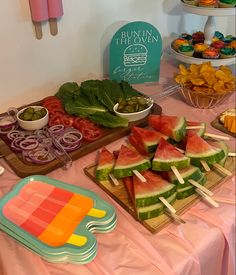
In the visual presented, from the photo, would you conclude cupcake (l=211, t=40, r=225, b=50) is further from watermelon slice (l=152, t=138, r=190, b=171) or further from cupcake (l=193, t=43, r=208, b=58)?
watermelon slice (l=152, t=138, r=190, b=171)

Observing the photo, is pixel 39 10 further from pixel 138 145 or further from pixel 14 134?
pixel 138 145

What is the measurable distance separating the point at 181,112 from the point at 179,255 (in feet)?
1.88

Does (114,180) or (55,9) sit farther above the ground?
(55,9)

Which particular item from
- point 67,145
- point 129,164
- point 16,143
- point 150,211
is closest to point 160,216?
point 150,211

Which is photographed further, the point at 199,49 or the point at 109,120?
the point at 199,49

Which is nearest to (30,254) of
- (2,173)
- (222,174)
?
(2,173)

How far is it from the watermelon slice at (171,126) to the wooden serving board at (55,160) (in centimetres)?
11

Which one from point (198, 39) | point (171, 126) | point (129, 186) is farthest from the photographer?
point (198, 39)

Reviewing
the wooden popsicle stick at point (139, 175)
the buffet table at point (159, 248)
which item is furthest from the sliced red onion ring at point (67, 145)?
the wooden popsicle stick at point (139, 175)

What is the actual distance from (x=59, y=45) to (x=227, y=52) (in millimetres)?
605

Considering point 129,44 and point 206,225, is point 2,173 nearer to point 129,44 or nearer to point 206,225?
point 206,225

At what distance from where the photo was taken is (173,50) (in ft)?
4.16

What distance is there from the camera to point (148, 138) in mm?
847

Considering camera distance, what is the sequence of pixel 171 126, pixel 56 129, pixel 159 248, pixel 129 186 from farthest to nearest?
pixel 56 129, pixel 171 126, pixel 129 186, pixel 159 248
